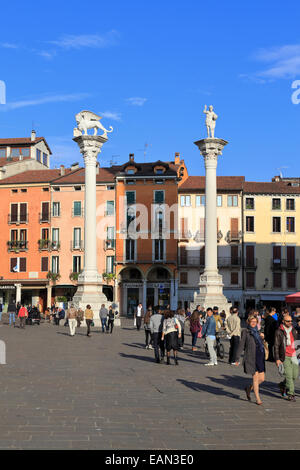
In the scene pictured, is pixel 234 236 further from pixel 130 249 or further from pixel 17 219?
pixel 17 219

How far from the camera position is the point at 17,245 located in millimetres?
62906

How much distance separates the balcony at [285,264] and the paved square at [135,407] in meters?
45.4

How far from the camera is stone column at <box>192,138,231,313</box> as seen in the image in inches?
1443

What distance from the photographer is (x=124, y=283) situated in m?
62.0

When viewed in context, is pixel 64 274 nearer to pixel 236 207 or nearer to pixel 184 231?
pixel 184 231

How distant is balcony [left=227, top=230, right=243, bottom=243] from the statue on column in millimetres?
25458

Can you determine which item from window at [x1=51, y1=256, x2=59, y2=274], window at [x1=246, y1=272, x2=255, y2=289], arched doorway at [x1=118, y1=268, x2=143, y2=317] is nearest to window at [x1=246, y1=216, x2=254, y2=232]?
window at [x1=246, y1=272, x2=255, y2=289]

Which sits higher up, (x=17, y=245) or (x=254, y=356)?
(x=17, y=245)

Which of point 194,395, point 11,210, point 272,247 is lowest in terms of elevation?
point 194,395

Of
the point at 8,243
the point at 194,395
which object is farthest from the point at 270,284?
the point at 194,395

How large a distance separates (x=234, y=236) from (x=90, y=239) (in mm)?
27762

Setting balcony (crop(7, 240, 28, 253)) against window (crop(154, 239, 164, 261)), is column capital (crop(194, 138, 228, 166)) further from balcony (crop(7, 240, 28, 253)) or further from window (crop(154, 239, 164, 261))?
balcony (crop(7, 240, 28, 253))

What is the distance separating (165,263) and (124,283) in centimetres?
456

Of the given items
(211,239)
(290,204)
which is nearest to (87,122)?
(211,239)
